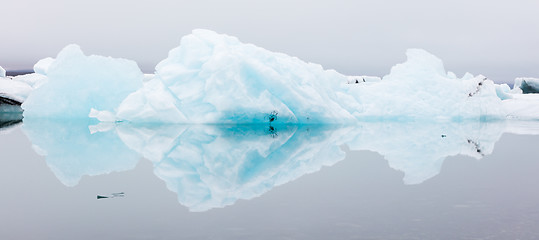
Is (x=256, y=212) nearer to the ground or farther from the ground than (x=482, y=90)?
nearer to the ground

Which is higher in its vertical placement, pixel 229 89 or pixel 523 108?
pixel 523 108

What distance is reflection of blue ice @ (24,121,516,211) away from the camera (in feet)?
20.0

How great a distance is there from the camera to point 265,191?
5.61 meters

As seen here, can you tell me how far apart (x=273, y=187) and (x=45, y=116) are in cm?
1517

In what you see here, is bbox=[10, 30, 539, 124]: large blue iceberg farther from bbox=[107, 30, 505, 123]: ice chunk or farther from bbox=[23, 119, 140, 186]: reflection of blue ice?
bbox=[23, 119, 140, 186]: reflection of blue ice

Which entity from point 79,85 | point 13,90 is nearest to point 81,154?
point 79,85

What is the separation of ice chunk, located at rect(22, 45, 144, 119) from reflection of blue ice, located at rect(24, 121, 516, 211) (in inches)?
190

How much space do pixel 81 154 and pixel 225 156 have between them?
2516mm

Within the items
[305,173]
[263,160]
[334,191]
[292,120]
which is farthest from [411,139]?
[334,191]

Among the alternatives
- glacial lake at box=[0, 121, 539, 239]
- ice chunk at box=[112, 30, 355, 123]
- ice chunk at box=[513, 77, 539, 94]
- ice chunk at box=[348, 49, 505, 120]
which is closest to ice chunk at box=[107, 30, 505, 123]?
ice chunk at box=[112, 30, 355, 123]

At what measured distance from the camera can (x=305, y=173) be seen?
6.95 metres

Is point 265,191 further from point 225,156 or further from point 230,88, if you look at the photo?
point 230,88

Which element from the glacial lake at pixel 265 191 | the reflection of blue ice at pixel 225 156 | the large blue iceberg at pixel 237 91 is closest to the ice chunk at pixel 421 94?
the large blue iceberg at pixel 237 91

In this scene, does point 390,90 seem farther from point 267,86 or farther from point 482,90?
point 267,86
